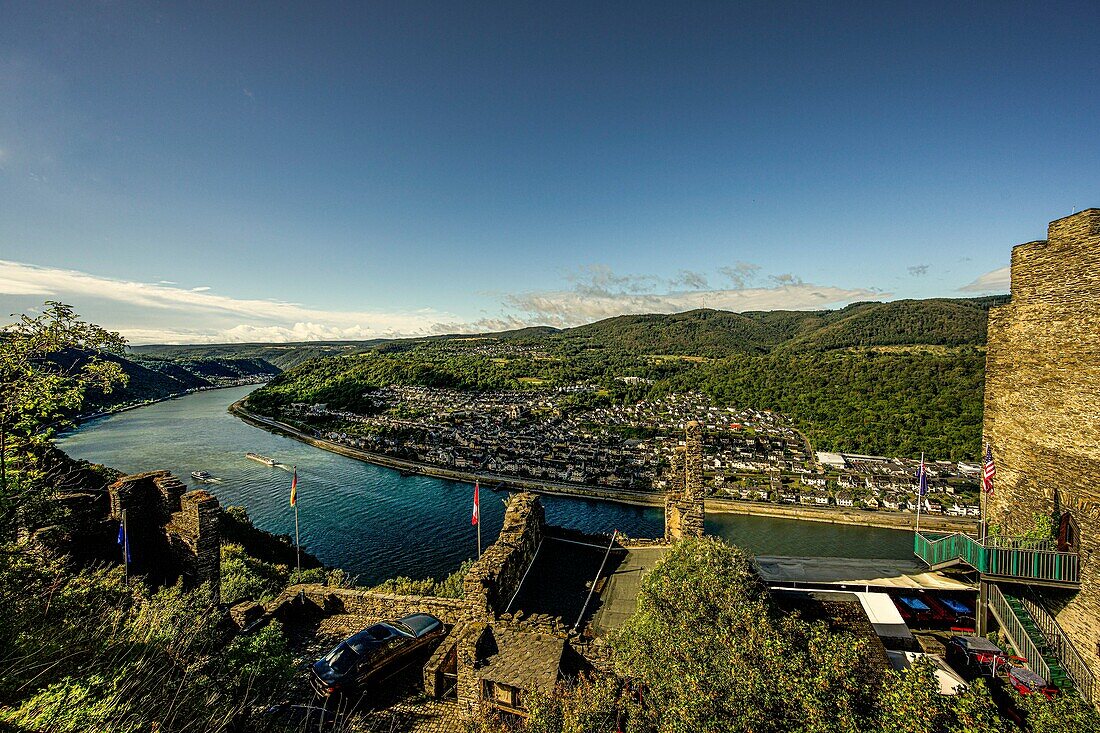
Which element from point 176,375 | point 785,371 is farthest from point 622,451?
point 176,375

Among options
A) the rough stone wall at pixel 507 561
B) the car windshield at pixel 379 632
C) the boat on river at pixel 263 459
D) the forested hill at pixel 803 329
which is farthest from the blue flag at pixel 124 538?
the forested hill at pixel 803 329

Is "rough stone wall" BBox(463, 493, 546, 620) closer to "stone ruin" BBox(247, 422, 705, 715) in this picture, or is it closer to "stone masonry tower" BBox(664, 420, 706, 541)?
"stone ruin" BBox(247, 422, 705, 715)

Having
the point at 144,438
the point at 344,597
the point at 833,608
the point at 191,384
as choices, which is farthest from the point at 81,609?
the point at 191,384

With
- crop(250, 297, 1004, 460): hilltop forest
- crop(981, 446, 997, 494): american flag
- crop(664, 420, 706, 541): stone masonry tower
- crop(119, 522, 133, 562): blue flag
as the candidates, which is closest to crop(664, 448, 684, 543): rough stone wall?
crop(664, 420, 706, 541): stone masonry tower

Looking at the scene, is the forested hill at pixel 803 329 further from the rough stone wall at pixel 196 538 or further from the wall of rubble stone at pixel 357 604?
the rough stone wall at pixel 196 538

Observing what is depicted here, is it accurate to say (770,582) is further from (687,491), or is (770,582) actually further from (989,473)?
(989,473)
